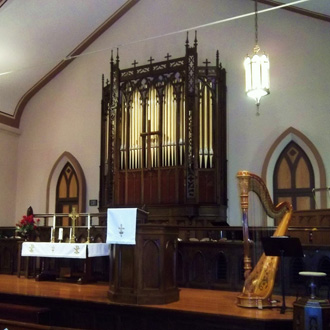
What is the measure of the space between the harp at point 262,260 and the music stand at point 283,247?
266 millimetres

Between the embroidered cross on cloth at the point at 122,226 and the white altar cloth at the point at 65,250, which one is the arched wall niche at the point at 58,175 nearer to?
the white altar cloth at the point at 65,250

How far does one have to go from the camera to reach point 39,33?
1109cm

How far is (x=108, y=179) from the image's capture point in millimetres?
10656

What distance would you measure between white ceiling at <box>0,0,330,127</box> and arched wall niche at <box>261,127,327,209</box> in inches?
102

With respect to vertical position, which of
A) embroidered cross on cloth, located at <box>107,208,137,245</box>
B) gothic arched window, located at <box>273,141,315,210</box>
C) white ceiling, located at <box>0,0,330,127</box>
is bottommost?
embroidered cross on cloth, located at <box>107,208,137,245</box>

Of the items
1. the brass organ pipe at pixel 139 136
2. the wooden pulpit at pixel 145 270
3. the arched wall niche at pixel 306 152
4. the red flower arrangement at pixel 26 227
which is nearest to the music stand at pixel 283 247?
the wooden pulpit at pixel 145 270

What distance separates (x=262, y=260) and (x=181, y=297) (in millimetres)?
1361

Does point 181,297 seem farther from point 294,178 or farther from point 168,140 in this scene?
point 294,178

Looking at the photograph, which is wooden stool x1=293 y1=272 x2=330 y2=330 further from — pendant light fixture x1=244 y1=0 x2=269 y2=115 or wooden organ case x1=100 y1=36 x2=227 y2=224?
wooden organ case x1=100 y1=36 x2=227 y2=224

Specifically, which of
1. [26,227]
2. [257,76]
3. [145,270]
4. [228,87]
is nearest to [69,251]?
[26,227]

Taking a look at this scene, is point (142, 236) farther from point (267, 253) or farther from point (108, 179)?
point (108, 179)

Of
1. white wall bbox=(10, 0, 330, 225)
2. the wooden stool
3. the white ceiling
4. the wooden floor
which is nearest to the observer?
the wooden stool

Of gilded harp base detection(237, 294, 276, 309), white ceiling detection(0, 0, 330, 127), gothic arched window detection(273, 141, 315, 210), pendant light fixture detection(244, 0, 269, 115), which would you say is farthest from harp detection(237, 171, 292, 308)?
white ceiling detection(0, 0, 330, 127)

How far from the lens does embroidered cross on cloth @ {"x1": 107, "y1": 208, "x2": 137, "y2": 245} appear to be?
6004 mm
